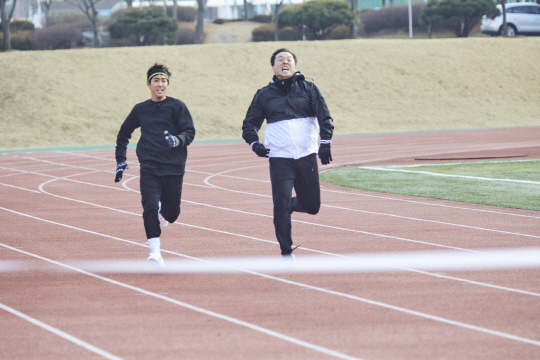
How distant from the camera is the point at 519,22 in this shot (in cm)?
4944

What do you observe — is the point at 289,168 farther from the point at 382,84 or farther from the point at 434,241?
the point at 382,84

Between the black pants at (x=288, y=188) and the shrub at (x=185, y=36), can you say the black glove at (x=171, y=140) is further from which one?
the shrub at (x=185, y=36)

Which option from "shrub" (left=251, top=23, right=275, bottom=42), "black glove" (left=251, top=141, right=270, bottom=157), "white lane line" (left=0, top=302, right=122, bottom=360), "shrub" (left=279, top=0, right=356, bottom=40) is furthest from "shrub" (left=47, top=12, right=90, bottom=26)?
"white lane line" (left=0, top=302, right=122, bottom=360)

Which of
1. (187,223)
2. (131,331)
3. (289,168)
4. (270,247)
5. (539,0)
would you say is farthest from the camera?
(539,0)

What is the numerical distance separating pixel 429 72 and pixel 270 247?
36239 millimetres

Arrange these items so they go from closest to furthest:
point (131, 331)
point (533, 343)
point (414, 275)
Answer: point (533, 343), point (131, 331), point (414, 275)

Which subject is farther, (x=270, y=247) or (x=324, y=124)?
(x=270, y=247)

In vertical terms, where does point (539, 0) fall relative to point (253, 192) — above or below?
above

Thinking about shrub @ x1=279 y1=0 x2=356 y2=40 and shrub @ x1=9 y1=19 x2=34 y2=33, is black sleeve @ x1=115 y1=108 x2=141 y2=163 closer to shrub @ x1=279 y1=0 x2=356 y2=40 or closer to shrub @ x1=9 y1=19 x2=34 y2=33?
shrub @ x1=279 y1=0 x2=356 y2=40

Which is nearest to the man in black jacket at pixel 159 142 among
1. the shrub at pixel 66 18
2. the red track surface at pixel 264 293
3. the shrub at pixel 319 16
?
the red track surface at pixel 264 293

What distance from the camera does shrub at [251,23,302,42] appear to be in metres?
54.5

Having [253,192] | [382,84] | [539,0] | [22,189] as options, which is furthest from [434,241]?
[539,0]

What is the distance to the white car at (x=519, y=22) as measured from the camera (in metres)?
49.4

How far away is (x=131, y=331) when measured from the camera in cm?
516
